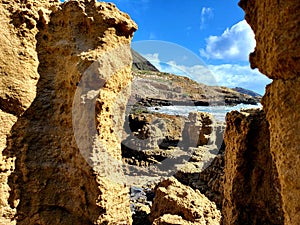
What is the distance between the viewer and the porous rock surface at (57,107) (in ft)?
11.8

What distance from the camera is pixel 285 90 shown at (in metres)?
1.95

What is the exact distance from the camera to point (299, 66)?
1852mm

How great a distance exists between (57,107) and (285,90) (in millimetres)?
3020

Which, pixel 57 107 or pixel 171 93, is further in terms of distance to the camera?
pixel 171 93

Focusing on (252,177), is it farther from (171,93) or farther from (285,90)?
(171,93)

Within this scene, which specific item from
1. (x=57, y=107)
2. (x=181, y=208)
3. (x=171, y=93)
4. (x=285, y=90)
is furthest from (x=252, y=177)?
(x=171, y=93)

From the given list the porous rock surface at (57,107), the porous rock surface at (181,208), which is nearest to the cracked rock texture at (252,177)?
the porous rock surface at (181,208)

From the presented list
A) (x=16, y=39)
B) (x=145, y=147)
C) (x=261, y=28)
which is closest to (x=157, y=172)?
(x=145, y=147)

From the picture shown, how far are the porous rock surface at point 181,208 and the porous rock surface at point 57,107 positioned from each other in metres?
1.73

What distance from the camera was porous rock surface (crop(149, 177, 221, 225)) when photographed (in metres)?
5.35

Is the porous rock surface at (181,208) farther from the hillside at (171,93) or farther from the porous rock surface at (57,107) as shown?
the hillside at (171,93)

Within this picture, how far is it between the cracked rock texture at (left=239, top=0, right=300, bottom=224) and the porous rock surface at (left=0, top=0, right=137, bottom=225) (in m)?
2.23

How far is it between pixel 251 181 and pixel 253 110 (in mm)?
1109

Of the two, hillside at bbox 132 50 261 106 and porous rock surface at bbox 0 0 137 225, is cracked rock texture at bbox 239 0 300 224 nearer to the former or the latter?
porous rock surface at bbox 0 0 137 225
